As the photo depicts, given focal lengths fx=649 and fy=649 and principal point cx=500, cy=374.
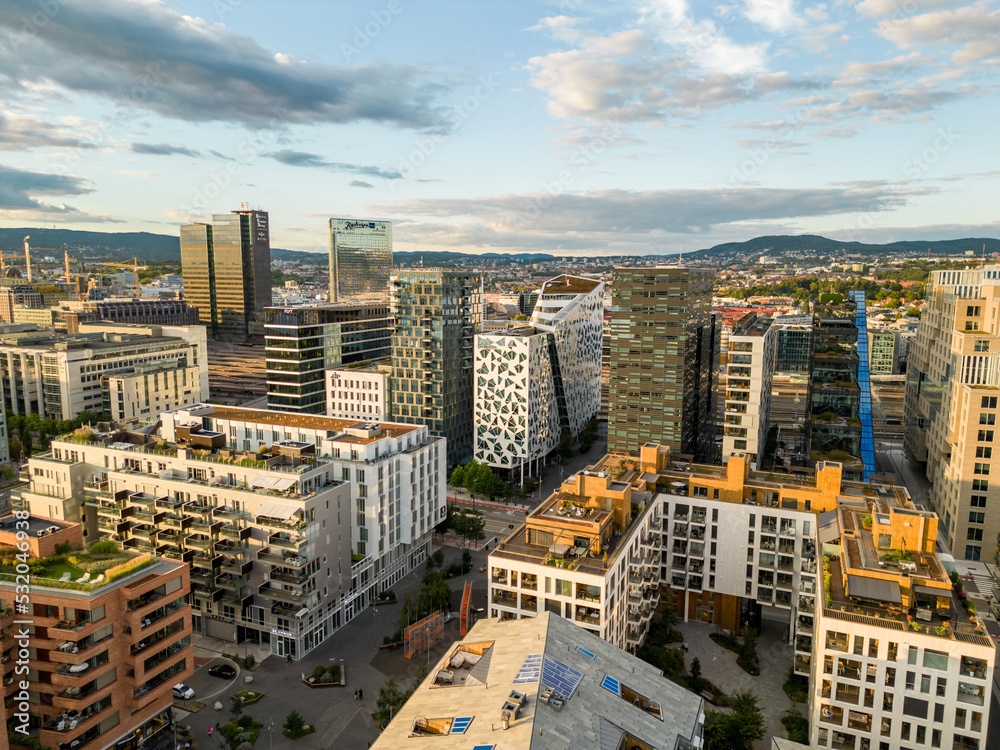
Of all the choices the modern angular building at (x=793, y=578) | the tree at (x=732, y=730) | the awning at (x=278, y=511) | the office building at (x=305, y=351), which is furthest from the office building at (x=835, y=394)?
the office building at (x=305, y=351)

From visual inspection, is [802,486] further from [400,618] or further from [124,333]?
[124,333]

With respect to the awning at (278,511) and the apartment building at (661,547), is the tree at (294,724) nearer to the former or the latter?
the awning at (278,511)

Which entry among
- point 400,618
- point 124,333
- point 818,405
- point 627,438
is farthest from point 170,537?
point 124,333

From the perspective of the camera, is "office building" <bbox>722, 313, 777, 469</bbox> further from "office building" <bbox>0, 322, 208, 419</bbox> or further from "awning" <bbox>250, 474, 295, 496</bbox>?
"office building" <bbox>0, 322, 208, 419</bbox>

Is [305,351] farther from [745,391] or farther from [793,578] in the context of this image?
[793,578]

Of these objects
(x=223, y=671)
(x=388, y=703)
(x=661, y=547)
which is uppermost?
(x=661, y=547)

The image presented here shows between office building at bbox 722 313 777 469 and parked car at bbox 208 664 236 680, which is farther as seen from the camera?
office building at bbox 722 313 777 469

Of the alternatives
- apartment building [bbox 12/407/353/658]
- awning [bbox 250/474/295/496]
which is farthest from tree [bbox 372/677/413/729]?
awning [bbox 250/474/295/496]

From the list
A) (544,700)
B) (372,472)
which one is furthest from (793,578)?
(372,472)
